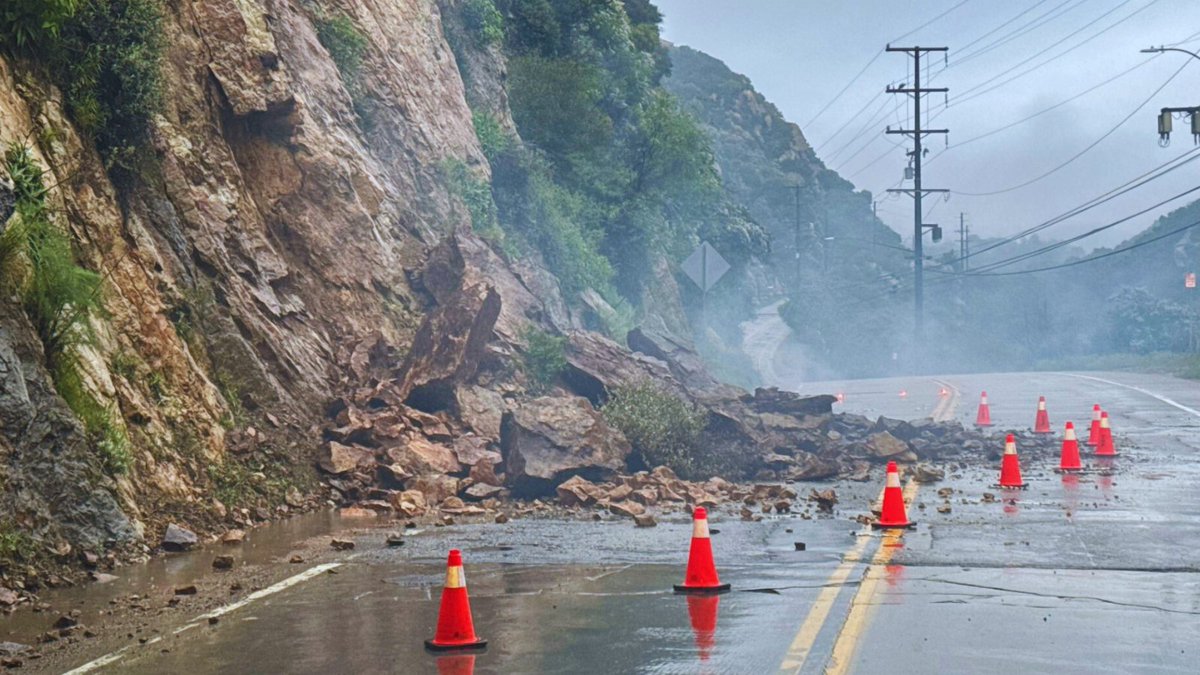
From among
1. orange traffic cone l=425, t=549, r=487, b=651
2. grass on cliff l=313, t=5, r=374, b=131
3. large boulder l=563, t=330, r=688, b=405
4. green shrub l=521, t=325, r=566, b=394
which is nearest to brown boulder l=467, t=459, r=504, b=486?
green shrub l=521, t=325, r=566, b=394

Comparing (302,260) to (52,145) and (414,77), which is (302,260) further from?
(414,77)

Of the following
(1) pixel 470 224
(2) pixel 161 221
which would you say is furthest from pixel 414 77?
(2) pixel 161 221

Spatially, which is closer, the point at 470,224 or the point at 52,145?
the point at 52,145

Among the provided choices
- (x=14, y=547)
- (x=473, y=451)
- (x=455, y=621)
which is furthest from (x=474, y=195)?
(x=455, y=621)

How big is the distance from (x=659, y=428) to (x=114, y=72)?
27.2 feet

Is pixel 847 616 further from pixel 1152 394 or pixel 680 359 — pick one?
pixel 1152 394

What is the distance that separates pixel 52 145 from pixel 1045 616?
11.2 m

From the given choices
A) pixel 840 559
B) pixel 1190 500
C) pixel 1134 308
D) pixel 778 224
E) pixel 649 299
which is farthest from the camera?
pixel 778 224

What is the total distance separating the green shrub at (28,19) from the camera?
15.8 metres

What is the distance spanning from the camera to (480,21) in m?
36.5

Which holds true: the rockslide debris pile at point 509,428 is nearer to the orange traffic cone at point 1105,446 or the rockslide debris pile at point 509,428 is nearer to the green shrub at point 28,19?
the orange traffic cone at point 1105,446

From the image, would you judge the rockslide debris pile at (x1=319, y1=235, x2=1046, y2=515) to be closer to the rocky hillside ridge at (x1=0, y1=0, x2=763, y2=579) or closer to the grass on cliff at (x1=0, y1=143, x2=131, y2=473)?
the rocky hillside ridge at (x1=0, y1=0, x2=763, y2=579)

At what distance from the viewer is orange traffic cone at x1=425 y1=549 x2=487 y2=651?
9.09m

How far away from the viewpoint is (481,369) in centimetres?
2241
